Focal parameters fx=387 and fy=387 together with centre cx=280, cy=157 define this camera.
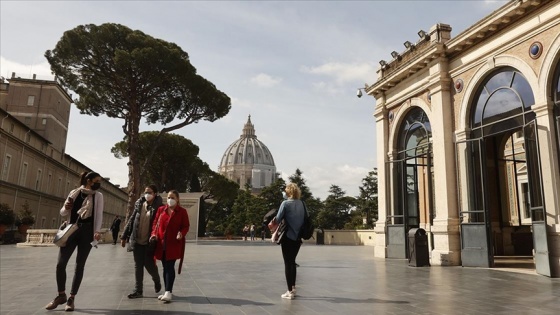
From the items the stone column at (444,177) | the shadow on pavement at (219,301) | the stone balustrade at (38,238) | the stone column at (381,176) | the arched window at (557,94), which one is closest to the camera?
the shadow on pavement at (219,301)

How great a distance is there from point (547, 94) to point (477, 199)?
3443 millimetres

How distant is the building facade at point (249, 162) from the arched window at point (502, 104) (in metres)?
122

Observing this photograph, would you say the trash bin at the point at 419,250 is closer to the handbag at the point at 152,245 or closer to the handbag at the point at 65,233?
the handbag at the point at 152,245

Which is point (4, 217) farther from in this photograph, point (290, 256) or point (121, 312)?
point (290, 256)

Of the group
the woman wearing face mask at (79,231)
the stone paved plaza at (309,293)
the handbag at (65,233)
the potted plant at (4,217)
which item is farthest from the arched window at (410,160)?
the potted plant at (4,217)

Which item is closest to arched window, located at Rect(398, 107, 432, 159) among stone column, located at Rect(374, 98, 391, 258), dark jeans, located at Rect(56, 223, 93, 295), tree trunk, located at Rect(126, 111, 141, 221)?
stone column, located at Rect(374, 98, 391, 258)

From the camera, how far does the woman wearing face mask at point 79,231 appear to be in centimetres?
497

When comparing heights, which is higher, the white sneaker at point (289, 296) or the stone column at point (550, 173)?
the stone column at point (550, 173)

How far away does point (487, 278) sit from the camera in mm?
8266

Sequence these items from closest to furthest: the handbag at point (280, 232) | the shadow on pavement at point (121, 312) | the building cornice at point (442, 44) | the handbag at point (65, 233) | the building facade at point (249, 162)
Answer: the shadow on pavement at point (121, 312) < the handbag at point (65, 233) < the handbag at point (280, 232) < the building cornice at point (442, 44) < the building facade at point (249, 162)

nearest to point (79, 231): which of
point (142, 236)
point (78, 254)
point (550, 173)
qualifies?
point (78, 254)

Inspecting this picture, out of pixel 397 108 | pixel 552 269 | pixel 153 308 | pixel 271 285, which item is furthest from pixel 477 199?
pixel 153 308

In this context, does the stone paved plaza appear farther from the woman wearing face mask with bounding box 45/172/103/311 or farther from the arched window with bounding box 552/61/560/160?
the arched window with bounding box 552/61/560/160

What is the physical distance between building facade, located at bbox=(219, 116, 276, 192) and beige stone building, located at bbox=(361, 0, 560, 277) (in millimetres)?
118645
